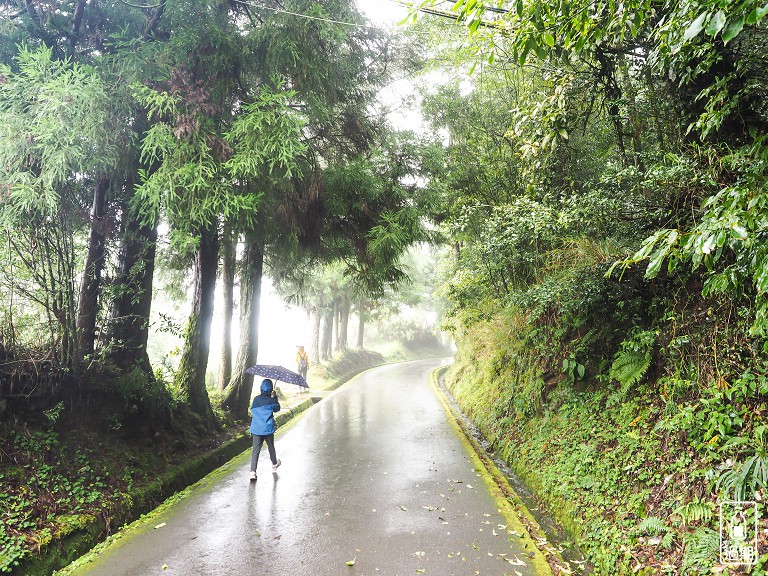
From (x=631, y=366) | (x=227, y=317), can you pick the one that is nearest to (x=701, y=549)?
(x=631, y=366)

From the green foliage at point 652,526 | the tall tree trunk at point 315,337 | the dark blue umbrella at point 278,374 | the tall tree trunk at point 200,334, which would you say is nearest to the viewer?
the green foliage at point 652,526

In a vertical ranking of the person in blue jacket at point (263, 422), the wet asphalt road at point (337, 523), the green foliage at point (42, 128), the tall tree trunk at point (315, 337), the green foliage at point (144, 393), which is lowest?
the wet asphalt road at point (337, 523)

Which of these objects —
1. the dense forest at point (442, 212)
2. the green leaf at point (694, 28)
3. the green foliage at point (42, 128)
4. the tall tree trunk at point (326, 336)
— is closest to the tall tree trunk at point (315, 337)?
the tall tree trunk at point (326, 336)

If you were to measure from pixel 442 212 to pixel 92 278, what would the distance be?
22.2 feet

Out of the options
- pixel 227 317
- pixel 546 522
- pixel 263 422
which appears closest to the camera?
pixel 546 522

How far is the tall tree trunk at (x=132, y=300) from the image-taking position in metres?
6.90

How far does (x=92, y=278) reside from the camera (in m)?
6.60

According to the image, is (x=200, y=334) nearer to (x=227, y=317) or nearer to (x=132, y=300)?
(x=132, y=300)

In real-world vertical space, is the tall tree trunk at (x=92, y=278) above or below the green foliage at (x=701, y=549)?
above

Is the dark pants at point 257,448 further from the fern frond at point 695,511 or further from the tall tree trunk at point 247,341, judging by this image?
the fern frond at point 695,511

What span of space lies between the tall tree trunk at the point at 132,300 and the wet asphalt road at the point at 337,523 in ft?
7.97

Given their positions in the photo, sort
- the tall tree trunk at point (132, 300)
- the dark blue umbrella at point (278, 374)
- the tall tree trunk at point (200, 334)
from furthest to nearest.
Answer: the tall tree trunk at point (200, 334)
the dark blue umbrella at point (278, 374)
the tall tree trunk at point (132, 300)

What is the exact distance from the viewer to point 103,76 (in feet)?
20.9

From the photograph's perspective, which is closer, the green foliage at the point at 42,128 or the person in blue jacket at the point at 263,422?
the green foliage at the point at 42,128
